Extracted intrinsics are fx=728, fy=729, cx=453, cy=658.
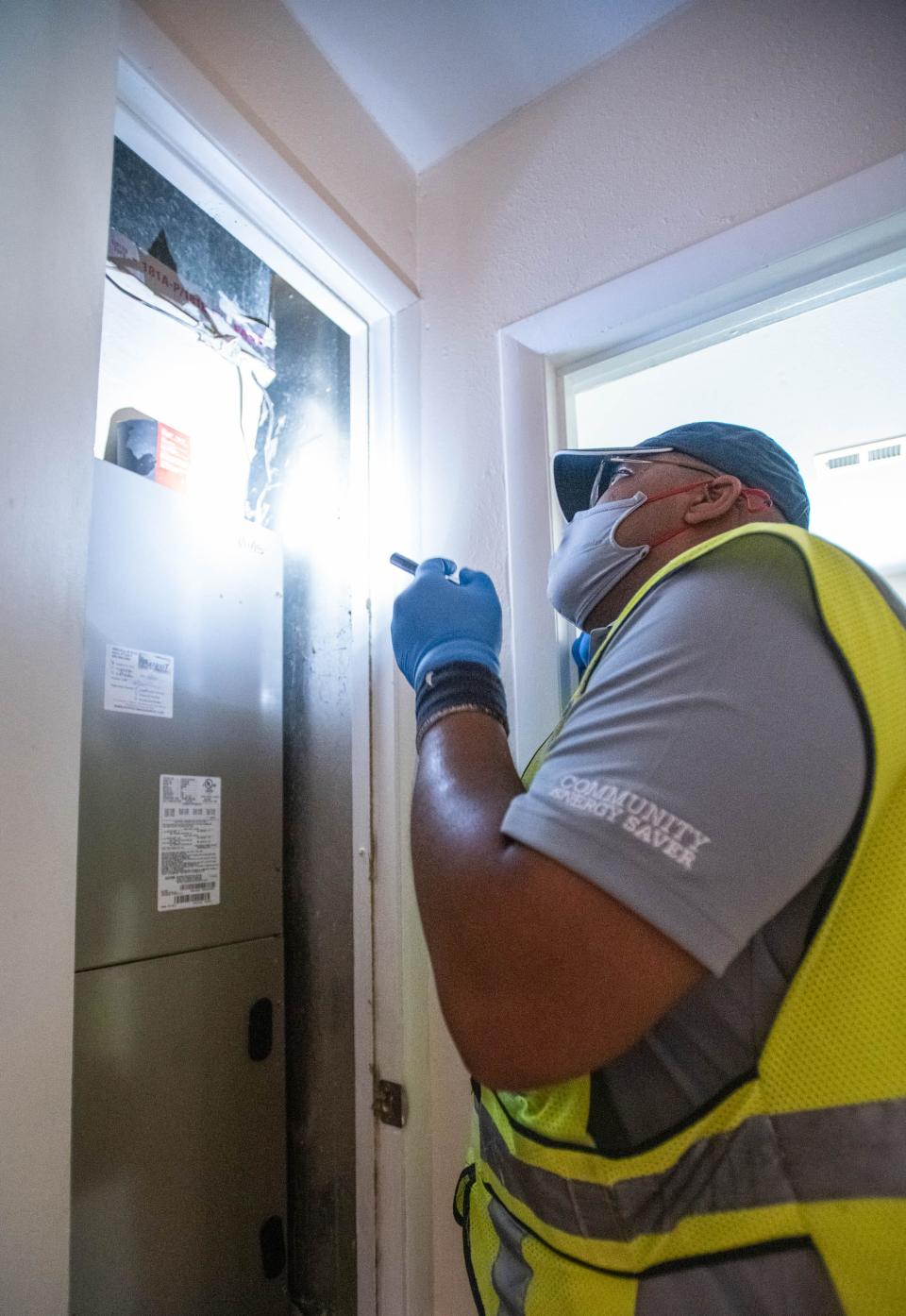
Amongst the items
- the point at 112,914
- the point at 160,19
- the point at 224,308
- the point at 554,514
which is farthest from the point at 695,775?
the point at 224,308

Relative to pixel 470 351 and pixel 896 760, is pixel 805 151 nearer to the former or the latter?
pixel 470 351

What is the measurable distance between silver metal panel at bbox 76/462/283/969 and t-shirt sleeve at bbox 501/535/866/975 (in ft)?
2.61

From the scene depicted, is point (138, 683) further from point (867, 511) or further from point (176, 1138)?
point (867, 511)

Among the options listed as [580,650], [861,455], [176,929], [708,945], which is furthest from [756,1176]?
[861,455]

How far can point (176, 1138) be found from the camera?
1136 millimetres

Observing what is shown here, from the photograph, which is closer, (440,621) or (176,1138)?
(440,621)

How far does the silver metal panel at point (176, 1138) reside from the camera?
103 centimetres

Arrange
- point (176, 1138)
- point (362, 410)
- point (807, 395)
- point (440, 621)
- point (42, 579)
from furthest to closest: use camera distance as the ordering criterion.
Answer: point (807, 395) → point (362, 410) → point (176, 1138) → point (440, 621) → point (42, 579)

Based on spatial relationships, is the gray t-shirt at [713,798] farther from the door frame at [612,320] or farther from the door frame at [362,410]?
the door frame at [362,410]

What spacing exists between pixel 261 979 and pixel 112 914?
340 millimetres

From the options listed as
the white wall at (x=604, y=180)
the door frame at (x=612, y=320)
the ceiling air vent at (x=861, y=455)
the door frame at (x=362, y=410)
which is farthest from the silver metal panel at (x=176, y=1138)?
the ceiling air vent at (x=861, y=455)

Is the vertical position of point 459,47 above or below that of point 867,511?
above

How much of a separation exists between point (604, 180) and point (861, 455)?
4.72 ft

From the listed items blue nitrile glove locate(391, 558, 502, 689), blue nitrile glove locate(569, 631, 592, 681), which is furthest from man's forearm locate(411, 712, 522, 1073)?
blue nitrile glove locate(569, 631, 592, 681)
